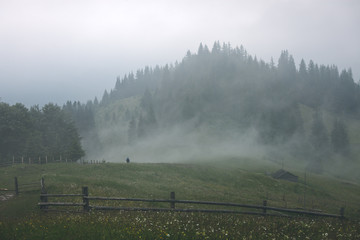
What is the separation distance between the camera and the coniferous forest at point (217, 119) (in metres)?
79.2

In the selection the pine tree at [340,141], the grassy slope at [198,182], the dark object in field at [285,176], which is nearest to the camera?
the grassy slope at [198,182]

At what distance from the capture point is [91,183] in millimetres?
29859

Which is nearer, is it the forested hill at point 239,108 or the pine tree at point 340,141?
the pine tree at point 340,141

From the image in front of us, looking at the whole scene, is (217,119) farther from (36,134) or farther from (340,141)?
(36,134)

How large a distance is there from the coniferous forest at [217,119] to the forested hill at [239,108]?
1.53 ft

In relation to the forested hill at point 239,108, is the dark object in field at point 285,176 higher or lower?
lower

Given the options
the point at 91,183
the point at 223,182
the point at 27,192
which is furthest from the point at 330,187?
the point at 27,192

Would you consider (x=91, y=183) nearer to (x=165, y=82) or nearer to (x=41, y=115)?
(x=41, y=115)

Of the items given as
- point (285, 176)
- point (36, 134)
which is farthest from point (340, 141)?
point (36, 134)

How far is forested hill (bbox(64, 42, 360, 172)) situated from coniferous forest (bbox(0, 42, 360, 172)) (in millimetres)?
467

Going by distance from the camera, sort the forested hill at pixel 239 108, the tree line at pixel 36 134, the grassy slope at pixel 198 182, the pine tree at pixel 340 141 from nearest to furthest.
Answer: the grassy slope at pixel 198 182
the tree line at pixel 36 134
the pine tree at pixel 340 141
the forested hill at pixel 239 108

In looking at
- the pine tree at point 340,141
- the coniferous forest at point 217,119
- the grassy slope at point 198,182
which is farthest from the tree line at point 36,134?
the pine tree at point 340,141

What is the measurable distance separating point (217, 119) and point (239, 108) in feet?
56.5

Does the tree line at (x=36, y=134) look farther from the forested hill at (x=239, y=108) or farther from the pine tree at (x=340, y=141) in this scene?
the pine tree at (x=340, y=141)
